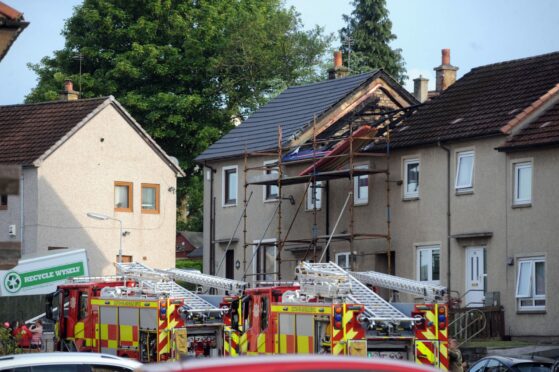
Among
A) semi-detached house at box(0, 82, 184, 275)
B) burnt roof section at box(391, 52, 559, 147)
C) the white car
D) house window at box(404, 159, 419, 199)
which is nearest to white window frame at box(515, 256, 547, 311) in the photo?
burnt roof section at box(391, 52, 559, 147)

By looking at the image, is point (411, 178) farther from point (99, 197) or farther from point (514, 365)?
point (99, 197)

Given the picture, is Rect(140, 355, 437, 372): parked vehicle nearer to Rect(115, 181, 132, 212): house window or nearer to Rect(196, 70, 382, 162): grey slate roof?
Rect(196, 70, 382, 162): grey slate roof

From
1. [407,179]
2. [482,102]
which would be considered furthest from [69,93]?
[482,102]

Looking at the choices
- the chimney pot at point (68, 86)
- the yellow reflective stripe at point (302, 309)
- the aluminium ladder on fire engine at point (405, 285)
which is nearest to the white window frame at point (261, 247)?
the aluminium ladder on fire engine at point (405, 285)

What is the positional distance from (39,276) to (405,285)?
22.1m

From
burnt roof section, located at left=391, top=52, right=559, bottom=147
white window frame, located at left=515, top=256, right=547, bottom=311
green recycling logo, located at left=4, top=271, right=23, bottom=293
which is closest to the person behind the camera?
white window frame, located at left=515, top=256, right=547, bottom=311

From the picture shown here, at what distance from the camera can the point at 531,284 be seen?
120 ft

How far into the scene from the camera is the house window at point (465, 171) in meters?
39.3

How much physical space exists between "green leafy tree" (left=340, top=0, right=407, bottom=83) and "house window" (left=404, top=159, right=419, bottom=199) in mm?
36360

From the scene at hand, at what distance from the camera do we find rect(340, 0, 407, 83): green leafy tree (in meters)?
78.4

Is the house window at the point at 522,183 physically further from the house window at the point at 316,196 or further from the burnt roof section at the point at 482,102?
the house window at the point at 316,196

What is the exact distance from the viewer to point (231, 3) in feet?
232

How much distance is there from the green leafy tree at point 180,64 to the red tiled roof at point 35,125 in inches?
292

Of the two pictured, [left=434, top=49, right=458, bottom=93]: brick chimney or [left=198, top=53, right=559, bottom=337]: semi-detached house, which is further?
[left=434, top=49, right=458, bottom=93]: brick chimney
